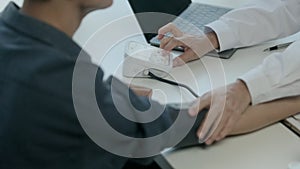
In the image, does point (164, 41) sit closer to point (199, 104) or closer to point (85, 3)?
point (199, 104)

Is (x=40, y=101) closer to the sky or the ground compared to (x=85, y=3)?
closer to the ground

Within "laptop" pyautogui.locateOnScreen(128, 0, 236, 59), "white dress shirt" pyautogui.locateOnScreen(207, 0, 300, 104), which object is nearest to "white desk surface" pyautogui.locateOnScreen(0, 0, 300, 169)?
"white dress shirt" pyautogui.locateOnScreen(207, 0, 300, 104)

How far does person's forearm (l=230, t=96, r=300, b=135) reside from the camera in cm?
107

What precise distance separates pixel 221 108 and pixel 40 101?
46cm

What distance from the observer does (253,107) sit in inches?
43.9

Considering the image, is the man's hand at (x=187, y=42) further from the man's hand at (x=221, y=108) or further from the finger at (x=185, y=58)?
the man's hand at (x=221, y=108)

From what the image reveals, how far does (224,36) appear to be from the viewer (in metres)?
1.39

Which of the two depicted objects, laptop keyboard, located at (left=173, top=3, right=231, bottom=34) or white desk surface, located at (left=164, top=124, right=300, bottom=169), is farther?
laptop keyboard, located at (left=173, top=3, right=231, bottom=34)

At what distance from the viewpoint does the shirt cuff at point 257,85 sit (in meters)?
1.12

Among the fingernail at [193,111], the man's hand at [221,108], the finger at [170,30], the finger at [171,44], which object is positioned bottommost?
the finger at [171,44]

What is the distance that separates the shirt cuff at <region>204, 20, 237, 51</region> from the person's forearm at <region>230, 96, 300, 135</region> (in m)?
0.31

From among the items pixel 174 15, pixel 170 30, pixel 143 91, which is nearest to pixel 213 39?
pixel 170 30

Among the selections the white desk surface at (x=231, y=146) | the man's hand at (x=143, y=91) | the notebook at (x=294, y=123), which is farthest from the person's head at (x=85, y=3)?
the notebook at (x=294, y=123)

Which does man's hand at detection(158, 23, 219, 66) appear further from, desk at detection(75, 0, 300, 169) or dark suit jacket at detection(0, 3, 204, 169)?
dark suit jacket at detection(0, 3, 204, 169)
